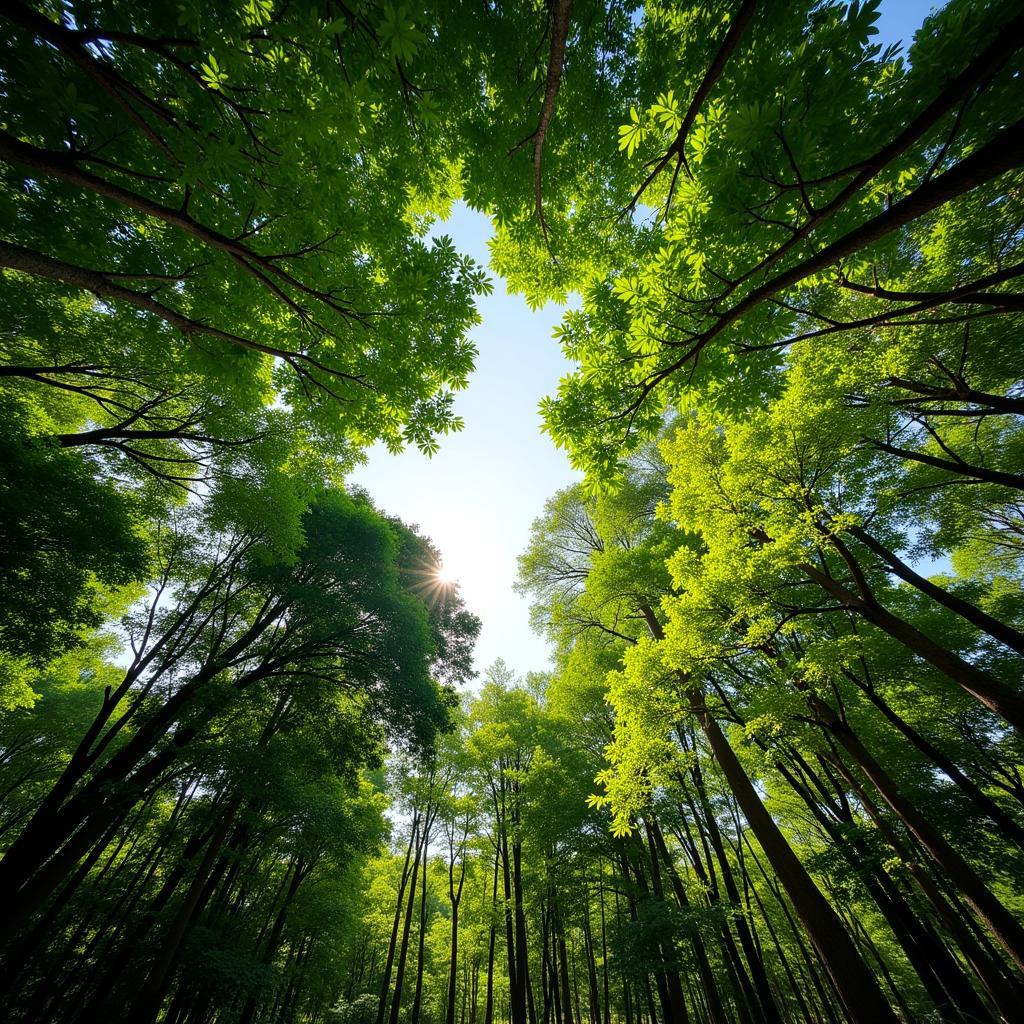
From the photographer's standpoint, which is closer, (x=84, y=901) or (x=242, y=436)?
(x=242, y=436)

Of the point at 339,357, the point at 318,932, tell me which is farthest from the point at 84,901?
the point at 339,357

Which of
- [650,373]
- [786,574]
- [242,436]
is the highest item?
[242,436]

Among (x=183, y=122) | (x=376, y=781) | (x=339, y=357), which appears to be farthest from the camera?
(x=376, y=781)

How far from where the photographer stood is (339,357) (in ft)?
14.3

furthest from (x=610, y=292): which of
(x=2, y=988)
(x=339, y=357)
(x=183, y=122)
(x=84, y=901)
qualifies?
(x=84, y=901)

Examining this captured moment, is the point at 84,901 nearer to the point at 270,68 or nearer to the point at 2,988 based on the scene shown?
the point at 2,988

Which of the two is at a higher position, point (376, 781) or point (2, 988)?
point (376, 781)

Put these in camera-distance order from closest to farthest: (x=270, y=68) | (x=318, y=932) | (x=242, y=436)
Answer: (x=270, y=68)
(x=242, y=436)
(x=318, y=932)

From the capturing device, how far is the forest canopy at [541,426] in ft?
8.66

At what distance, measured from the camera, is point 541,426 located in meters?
3.96

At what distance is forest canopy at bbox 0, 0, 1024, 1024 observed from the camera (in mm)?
2639

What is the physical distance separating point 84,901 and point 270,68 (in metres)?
16.5

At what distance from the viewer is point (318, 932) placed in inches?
505

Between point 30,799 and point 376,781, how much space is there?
40.7 feet
